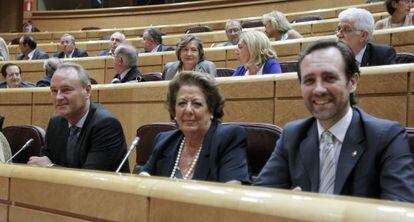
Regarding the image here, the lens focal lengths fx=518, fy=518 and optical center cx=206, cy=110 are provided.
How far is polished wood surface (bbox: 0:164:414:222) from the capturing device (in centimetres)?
48

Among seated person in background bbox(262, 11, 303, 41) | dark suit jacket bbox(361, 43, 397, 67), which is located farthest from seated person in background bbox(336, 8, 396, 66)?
seated person in background bbox(262, 11, 303, 41)

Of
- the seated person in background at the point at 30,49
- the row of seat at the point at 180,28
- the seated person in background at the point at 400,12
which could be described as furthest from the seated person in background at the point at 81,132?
the seated person in background at the point at 30,49

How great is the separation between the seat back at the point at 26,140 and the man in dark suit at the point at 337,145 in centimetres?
90

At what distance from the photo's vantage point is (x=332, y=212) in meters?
0.47

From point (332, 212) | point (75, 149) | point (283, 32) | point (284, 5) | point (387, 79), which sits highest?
point (284, 5)

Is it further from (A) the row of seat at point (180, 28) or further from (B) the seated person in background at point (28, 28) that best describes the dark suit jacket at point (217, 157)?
(B) the seated person in background at point (28, 28)

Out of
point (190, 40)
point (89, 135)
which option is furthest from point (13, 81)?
point (89, 135)

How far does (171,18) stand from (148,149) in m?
4.04

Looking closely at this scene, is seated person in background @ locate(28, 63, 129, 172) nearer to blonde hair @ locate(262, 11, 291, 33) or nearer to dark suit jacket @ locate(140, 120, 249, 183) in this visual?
dark suit jacket @ locate(140, 120, 249, 183)

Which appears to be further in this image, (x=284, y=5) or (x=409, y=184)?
(x=284, y=5)

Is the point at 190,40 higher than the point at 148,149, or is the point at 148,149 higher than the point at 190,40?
the point at 190,40

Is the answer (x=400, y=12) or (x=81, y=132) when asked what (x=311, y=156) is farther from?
(x=400, y=12)

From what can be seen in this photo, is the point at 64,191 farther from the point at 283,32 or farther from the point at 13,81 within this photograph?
the point at 13,81

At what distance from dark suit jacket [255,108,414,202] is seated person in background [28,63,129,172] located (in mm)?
558
